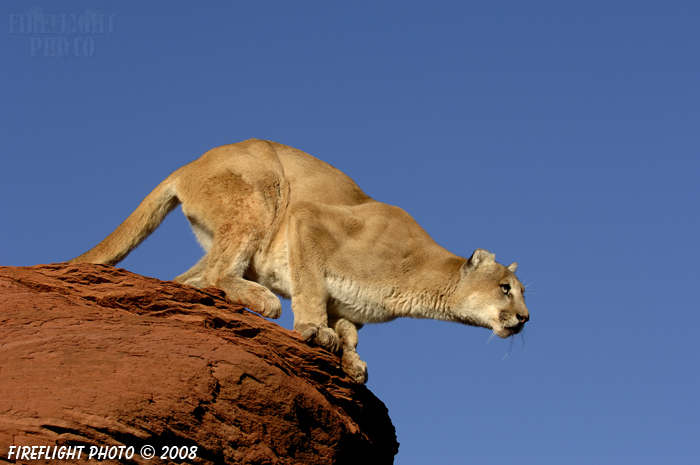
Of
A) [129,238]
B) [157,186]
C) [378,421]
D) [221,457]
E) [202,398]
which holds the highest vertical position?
[157,186]

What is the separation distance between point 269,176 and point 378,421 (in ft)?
8.49

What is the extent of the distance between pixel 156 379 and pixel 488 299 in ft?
13.1

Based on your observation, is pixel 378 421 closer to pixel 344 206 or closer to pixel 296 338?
pixel 296 338

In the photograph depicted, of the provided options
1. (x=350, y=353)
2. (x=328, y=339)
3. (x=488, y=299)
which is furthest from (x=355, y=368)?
(x=488, y=299)

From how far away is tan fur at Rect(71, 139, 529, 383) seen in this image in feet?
24.1

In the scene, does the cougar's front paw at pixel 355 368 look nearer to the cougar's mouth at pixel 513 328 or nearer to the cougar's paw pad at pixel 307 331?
the cougar's paw pad at pixel 307 331

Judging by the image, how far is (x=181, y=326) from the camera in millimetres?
5898

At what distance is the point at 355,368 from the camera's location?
6816 mm

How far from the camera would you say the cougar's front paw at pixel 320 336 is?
676 cm

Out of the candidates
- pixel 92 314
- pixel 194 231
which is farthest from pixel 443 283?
pixel 92 314

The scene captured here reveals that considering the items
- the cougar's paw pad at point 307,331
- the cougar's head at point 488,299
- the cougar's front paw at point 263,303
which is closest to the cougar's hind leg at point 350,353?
the cougar's paw pad at point 307,331

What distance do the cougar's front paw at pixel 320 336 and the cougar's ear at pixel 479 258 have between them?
6.36 ft

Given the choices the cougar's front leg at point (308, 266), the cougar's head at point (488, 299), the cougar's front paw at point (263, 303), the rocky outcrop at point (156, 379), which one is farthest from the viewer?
the cougar's head at point (488, 299)

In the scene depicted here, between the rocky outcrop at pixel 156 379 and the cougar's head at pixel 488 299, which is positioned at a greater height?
the cougar's head at pixel 488 299
